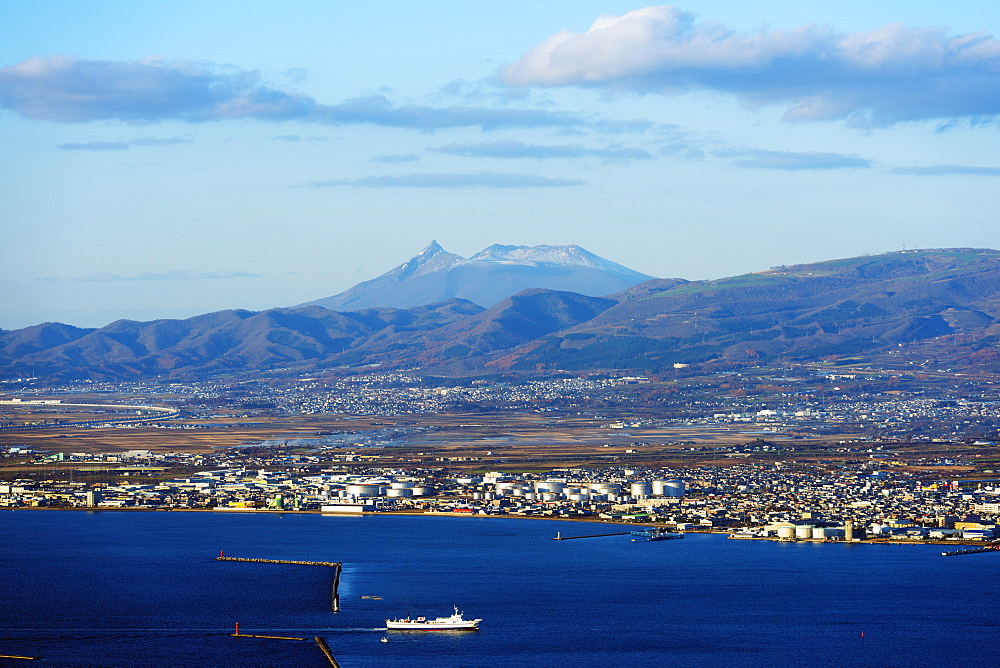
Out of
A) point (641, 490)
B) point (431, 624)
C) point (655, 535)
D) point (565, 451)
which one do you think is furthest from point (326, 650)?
point (565, 451)

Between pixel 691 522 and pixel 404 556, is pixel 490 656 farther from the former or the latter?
pixel 691 522

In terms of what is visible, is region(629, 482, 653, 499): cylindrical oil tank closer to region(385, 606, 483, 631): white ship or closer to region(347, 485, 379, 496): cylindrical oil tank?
region(347, 485, 379, 496): cylindrical oil tank

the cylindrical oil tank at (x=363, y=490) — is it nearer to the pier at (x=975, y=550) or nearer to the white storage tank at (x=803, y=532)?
the white storage tank at (x=803, y=532)

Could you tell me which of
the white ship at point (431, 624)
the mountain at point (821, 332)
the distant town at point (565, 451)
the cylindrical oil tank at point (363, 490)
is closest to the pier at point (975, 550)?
the distant town at point (565, 451)

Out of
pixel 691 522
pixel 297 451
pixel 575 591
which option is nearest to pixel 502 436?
pixel 297 451

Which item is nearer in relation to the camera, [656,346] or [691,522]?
[691,522]

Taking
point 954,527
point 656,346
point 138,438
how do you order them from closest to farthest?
point 954,527, point 138,438, point 656,346
